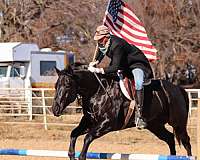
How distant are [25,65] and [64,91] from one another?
16.0m

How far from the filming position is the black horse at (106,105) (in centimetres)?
752

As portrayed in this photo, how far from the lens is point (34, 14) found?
3534 cm

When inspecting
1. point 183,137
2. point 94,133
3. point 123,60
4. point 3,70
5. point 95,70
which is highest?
point 123,60

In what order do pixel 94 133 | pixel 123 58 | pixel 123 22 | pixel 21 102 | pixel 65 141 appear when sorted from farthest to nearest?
1. pixel 21 102
2. pixel 65 141
3. pixel 123 22
4. pixel 123 58
5. pixel 94 133

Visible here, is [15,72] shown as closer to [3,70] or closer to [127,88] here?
[3,70]

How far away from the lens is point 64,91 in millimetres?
7484

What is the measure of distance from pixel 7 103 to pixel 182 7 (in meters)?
14.9

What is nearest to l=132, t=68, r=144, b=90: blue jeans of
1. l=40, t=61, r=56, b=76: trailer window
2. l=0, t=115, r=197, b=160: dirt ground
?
l=0, t=115, r=197, b=160: dirt ground

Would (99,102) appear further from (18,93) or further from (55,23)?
(55,23)

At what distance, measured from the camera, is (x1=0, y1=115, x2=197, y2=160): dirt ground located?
492 inches

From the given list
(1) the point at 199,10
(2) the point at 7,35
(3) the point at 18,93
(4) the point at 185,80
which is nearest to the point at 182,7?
(1) the point at 199,10

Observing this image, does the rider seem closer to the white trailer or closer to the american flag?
the american flag

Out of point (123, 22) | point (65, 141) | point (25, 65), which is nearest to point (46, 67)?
point (25, 65)

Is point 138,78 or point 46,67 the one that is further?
point 46,67
